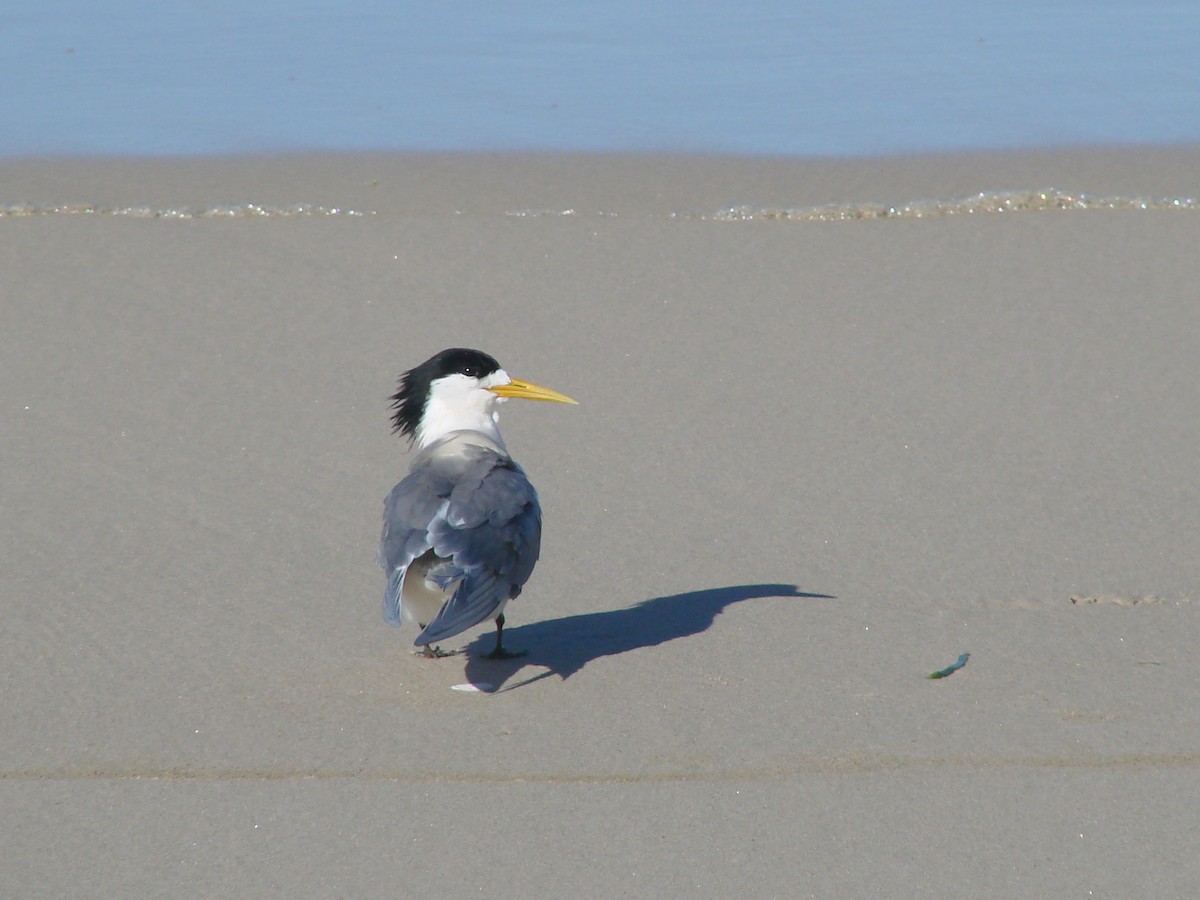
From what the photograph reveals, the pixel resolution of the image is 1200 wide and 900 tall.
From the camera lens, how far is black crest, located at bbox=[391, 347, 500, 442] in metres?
4.58

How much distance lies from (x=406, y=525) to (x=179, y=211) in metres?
3.80

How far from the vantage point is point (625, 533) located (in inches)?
189

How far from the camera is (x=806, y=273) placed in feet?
21.7

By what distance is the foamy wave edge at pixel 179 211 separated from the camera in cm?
712

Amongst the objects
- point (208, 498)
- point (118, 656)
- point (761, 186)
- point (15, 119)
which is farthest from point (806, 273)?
point (15, 119)

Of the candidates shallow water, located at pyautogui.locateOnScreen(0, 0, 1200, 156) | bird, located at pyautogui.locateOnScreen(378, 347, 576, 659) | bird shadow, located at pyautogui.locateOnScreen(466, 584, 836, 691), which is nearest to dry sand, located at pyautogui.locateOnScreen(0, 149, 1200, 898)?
bird shadow, located at pyautogui.locateOnScreen(466, 584, 836, 691)

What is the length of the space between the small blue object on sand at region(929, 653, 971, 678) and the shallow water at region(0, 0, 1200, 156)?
480 cm

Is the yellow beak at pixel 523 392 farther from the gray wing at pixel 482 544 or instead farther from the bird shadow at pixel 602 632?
the bird shadow at pixel 602 632

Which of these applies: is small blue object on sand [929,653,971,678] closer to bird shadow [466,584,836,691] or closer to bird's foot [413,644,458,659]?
bird shadow [466,584,836,691]

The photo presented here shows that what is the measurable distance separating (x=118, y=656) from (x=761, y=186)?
4602 mm

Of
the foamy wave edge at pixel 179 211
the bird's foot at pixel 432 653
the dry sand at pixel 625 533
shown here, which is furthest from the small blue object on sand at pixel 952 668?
the foamy wave edge at pixel 179 211

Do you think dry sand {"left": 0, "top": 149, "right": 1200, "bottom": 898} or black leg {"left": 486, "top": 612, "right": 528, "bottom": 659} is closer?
dry sand {"left": 0, "top": 149, "right": 1200, "bottom": 898}

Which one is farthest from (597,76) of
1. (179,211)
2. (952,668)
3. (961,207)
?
(952,668)

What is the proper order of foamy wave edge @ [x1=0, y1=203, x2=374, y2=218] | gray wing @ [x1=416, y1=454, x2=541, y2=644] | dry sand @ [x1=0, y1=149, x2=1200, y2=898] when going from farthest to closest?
1. foamy wave edge @ [x1=0, y1=203, x2=374, y2=218]
2. gray wing @ [x1=416, y1=454, x2=541, y2=644]
3. dry sand @ [x1=0, y1=149, x2=1200, y2=898]
